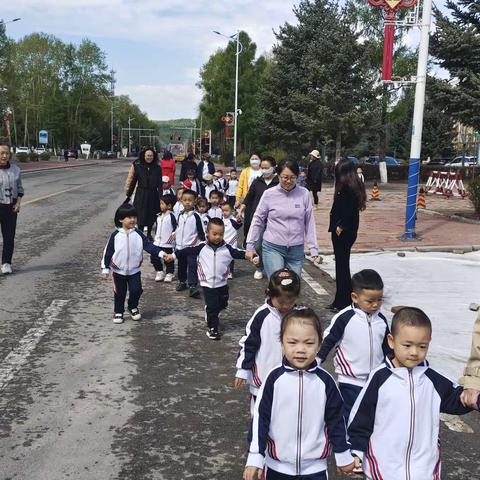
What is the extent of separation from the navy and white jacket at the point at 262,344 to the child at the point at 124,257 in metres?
3.31

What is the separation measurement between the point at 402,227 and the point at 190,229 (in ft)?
30.5

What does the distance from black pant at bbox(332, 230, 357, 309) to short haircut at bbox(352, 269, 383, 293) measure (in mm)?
3701

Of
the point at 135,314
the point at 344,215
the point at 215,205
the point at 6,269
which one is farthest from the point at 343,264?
the point at 6,269

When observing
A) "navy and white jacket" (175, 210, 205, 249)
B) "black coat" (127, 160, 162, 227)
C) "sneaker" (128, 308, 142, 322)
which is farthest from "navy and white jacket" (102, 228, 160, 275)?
"black coat" (127, 160, 162, 227)

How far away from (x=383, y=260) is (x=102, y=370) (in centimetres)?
700

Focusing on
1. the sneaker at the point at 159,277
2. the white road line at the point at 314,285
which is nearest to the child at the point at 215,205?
the sneaker at the point at 159,277

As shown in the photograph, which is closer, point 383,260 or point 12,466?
point 12,466

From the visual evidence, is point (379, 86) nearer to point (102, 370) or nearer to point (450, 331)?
point (450, 331)

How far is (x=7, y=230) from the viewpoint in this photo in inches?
360

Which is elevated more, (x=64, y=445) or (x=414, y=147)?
(x=414, y=147)

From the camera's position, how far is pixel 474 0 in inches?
792

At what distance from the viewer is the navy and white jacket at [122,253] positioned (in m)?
6.63

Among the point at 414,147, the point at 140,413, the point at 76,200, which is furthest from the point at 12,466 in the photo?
the point at 76,200

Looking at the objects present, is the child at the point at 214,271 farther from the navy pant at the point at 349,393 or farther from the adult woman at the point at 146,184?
the adult woman at the point at 146,184
